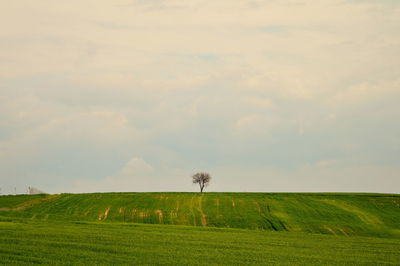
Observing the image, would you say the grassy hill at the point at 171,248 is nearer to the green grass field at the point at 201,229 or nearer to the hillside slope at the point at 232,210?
the green grass field at the point at 201,229

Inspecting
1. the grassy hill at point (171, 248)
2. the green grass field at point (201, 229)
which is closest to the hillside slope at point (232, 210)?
the green grass field at point (201, 229)

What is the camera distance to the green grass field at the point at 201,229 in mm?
35406

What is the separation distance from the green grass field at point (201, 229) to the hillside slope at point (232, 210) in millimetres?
139

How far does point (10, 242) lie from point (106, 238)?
743 centimetres

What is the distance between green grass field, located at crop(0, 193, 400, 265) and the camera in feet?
116

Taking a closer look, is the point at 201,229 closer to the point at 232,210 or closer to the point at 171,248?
the point at 171,248

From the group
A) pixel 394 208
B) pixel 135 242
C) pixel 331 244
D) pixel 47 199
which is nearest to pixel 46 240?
pixel 135 242

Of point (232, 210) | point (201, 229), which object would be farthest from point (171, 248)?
point (232, 210)

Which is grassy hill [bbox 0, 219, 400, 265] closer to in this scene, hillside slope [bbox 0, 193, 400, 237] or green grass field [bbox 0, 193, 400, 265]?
green grass field [bbox 0, 193, 400, 265]

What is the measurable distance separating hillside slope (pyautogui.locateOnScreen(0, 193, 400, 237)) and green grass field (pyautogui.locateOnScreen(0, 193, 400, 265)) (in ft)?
0.45

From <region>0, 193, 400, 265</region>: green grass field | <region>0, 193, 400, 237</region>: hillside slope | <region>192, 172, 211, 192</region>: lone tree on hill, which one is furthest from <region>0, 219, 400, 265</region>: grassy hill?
<region>192, 172, 211, 192</region>: lone tree on hill

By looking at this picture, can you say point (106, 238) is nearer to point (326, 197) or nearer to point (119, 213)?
point (119, 213)

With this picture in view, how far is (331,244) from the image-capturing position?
156 feet

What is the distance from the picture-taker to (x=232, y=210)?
74562mm
